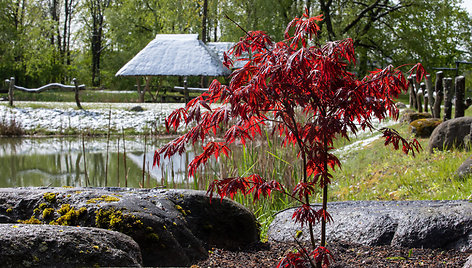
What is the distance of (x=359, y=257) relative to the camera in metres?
3.06

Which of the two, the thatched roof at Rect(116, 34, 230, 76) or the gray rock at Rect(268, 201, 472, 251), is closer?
the gray rock at Rect(268, 201, 472, 251)

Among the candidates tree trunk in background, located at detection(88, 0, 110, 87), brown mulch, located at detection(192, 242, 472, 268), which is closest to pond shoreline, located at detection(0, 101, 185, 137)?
brown mulch, located at detection(192, 242, 472, 268)

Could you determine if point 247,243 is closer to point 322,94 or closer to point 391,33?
point 322,94

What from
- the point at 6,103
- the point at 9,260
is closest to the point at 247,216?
the point at 9,260

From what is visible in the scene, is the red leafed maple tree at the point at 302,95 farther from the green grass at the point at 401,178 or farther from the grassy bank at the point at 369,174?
the green grass at the point at 401,178

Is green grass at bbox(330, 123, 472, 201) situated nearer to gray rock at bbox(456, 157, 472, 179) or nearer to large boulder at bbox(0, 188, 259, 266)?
gray rock at bbox(456, 157, 472, 179)

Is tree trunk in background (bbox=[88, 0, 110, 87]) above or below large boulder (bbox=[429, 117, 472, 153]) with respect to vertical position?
above

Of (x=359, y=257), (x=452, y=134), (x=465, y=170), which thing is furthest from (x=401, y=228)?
(x=452, y=134)

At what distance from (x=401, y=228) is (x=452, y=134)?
421cm

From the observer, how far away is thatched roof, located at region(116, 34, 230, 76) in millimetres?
22531

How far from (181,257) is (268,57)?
4.01ft

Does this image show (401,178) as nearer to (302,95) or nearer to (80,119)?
(302,95)

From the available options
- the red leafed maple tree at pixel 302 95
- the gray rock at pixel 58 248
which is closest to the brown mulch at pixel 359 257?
the red leafed maple tree at pixel 302 95

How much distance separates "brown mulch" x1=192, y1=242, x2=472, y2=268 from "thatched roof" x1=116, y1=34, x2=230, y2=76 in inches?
750
